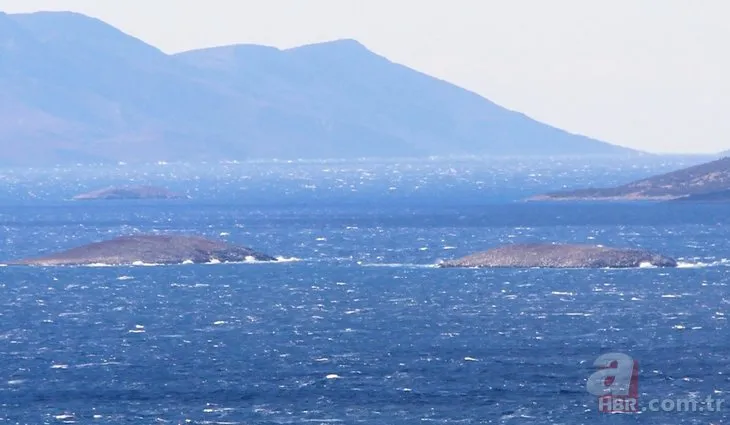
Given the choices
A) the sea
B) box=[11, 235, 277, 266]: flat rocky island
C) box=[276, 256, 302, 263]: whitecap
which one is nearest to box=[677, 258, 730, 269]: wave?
the sea

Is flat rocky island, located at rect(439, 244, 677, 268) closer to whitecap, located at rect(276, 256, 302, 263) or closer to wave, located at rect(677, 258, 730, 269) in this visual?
wave, located at rect(677, 258, 730, 269)

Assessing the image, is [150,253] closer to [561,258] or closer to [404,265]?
[404,265]

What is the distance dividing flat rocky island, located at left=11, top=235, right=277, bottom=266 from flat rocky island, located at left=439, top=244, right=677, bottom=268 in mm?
15401

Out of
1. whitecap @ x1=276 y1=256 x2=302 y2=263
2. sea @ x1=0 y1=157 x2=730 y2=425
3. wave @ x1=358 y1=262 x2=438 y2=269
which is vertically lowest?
whitecap @ x1=276 y1=256 x2=302 y2=263

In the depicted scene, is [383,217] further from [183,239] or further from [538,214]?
[183,239]

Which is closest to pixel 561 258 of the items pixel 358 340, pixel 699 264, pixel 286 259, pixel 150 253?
pixel 699 264

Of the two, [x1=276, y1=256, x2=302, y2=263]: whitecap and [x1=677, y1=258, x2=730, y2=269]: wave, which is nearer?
[x1=677, y1=258, x2=730, y2=269]: wave

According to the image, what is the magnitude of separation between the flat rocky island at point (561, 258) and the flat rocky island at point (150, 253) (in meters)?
15.4

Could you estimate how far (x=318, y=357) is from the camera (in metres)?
72.4

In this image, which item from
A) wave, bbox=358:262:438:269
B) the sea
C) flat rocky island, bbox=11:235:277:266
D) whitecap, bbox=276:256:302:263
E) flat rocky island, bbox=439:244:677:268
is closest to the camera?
the sea

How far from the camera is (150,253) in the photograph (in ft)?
406

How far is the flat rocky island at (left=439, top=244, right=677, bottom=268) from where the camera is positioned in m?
114

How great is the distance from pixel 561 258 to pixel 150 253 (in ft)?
93.5

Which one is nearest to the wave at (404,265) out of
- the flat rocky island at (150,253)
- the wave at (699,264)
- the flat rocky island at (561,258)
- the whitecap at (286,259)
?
the flat rocky island at (561,258)
